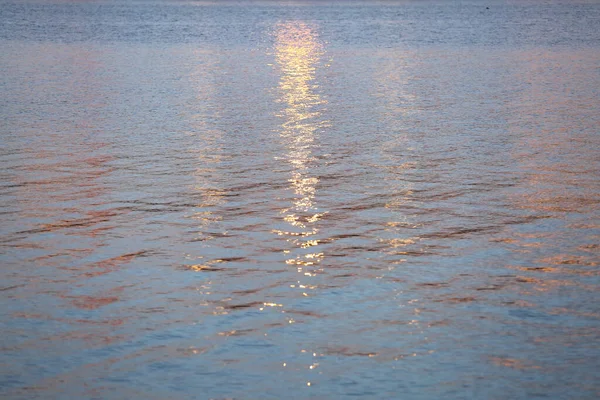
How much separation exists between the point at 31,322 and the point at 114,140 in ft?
19.1

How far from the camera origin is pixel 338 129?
37.7ft

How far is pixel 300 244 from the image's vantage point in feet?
21.6

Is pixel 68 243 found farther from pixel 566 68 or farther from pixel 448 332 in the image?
pixel 566 68

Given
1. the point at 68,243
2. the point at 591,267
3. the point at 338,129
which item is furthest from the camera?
the point at 338,129

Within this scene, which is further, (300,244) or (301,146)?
(301,146)

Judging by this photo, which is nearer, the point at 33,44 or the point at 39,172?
the point at 39,172

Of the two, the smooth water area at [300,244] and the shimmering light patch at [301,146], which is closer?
the smooth water area at [300,244]

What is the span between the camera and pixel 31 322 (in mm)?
5094

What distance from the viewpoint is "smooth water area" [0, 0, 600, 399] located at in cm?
447

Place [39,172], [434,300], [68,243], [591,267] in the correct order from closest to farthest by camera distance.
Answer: [434,300] → [591,267] → [68,243] → [39,172]

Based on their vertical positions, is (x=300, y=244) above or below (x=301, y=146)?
above

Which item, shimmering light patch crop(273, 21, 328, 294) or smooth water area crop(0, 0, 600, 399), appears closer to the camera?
smooth water area crop(0, 0, 600, 399)

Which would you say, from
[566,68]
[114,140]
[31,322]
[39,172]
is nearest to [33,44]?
[566,68]

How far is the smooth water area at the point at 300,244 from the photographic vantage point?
4.47 m
